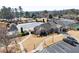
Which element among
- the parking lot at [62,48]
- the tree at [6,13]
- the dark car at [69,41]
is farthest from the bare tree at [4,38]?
the dark car at [69,41]

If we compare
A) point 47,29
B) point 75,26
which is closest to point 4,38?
point 47,29

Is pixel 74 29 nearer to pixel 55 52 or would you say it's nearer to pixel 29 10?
pixel 55 52

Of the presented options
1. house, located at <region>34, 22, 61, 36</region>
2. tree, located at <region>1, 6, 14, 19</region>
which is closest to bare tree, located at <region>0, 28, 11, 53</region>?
tree, located at <region>1, 6, 14, 19</region>

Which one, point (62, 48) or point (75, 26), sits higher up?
point (75, 26)

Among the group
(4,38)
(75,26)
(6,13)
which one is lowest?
(4,38)

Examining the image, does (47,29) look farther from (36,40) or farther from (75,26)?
(75,26)

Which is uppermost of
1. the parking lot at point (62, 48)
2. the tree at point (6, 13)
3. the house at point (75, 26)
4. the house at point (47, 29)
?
the tree at point (6, 13)

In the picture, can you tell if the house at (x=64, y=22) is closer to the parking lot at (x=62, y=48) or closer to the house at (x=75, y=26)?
the house at (x=75, y=26)

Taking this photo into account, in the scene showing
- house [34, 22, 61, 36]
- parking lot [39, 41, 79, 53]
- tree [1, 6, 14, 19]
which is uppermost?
tree [1, 6, 14, 19]

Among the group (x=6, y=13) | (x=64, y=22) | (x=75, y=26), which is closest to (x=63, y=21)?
(x=64, y=22)

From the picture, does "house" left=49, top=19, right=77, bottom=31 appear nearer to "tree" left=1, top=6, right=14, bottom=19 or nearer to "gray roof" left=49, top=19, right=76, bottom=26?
"gray roof" left=49, top=19, right=76, bottom=26

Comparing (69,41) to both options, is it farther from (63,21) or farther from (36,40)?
(36,40)
